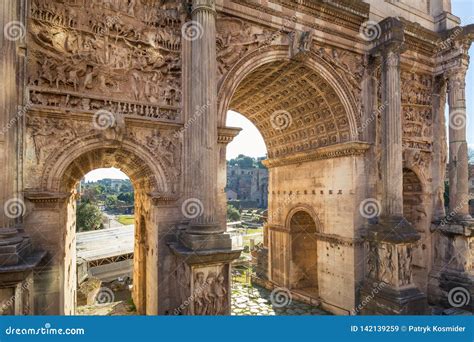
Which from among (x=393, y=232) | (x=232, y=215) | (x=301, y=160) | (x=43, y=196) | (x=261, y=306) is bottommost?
(x=232, y=215)

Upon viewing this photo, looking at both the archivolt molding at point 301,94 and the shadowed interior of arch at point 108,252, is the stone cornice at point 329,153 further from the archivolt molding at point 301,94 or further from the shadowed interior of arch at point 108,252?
the shadowed interior of arch at point 108,252

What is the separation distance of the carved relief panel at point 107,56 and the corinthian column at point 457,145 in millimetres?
10778

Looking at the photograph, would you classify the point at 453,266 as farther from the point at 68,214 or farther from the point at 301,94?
the point at 68,214

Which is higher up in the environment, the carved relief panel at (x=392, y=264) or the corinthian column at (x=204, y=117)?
the corinthian column at (x=204, y=117)

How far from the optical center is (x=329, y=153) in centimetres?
1119

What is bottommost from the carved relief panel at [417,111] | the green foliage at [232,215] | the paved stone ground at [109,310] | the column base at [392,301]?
the green foliage at [232,215]

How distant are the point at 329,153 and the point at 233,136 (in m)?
4.65

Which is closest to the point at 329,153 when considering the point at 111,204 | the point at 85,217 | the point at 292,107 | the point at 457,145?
the point at 292,107

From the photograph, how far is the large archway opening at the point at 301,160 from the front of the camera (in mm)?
10219

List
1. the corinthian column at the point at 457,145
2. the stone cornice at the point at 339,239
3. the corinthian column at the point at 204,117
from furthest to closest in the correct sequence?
1. the corinthian column at the point at 457,145
2. the stone cornice at the point at 339,239
3. the corinthian column at the point at 204,117

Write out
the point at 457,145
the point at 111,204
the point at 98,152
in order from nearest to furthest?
the point at 98,152
the point at 457,145
the point at 111,204

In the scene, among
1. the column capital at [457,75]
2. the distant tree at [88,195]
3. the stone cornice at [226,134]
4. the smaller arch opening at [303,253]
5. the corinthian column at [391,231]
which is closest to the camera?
the stone cornice at [226,134]

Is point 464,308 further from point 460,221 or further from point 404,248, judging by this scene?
point 404,248

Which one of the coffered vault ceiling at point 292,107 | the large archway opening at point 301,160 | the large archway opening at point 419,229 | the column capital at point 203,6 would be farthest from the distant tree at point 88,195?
the large archway opening at point 419,229
